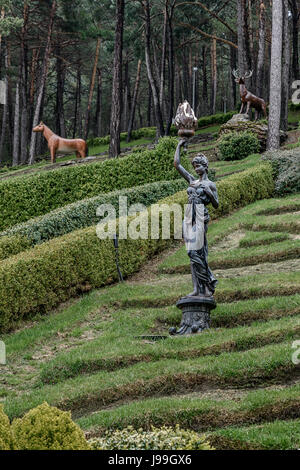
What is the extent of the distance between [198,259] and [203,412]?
3891 mm

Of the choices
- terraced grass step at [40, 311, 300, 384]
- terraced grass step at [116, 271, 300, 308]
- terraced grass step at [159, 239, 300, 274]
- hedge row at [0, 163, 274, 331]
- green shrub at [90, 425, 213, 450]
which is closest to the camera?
green shrub at [90, 425, 213, 450]

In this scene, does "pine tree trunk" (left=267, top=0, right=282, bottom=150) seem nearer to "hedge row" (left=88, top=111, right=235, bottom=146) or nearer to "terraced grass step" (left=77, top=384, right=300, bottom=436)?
"hedge row" (left=88, top=111, right=235, bottom=146)

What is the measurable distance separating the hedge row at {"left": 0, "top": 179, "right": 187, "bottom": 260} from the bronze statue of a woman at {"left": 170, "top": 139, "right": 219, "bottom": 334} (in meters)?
5.75

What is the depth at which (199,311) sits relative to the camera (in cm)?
1143

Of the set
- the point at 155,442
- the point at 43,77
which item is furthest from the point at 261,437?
the point at 43,77

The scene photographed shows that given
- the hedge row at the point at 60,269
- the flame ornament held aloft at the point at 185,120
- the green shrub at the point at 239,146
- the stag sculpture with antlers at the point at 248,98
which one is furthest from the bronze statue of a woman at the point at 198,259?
the stag sculpture with antlers at the point at 248,98

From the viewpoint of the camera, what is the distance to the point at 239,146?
2780 centimetres

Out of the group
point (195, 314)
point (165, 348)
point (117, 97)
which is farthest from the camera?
point (117, 97)

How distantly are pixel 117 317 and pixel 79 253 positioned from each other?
2.21m

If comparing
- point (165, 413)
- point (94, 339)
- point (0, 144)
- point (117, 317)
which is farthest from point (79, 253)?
point (0, 144)

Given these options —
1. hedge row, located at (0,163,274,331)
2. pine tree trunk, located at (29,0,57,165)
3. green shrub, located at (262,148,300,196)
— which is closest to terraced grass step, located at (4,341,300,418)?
hedge row, located at (0,163,274,331)

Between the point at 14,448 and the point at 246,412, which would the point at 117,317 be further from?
the point at 14,448

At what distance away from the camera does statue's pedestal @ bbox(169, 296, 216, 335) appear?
11.3 m

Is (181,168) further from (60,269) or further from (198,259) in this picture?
(60,269)
